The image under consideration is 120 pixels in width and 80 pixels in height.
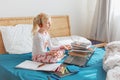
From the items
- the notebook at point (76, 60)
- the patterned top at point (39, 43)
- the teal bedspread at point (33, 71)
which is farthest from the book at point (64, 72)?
the patterned top at point (39, 43)

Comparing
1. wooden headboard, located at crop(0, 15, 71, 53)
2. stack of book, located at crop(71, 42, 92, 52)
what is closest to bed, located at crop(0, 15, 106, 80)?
wooden headboard, located at crop(0, 15, 71, 53)

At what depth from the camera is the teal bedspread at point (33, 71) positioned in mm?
1819

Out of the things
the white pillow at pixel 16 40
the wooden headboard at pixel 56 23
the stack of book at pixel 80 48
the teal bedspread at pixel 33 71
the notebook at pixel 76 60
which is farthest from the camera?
the wooden headboard at pixel 56 23

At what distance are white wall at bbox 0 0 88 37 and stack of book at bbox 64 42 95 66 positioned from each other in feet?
3.67

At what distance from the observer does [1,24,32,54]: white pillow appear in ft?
8.70

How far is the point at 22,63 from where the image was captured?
2182mm

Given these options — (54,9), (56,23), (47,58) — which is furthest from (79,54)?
(54,9)

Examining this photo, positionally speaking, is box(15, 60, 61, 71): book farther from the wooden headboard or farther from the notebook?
the wooden headboard

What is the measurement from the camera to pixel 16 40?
2727 mm

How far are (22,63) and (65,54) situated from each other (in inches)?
23.1

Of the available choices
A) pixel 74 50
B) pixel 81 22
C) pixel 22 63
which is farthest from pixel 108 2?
pixel 22 63

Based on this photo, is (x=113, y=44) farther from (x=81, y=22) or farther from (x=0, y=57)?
(x=81, y=22)

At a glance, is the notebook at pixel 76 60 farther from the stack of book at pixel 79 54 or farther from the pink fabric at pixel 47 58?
the pink fabric at pixel 47 58

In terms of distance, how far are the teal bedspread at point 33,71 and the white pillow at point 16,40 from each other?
0.59ft
